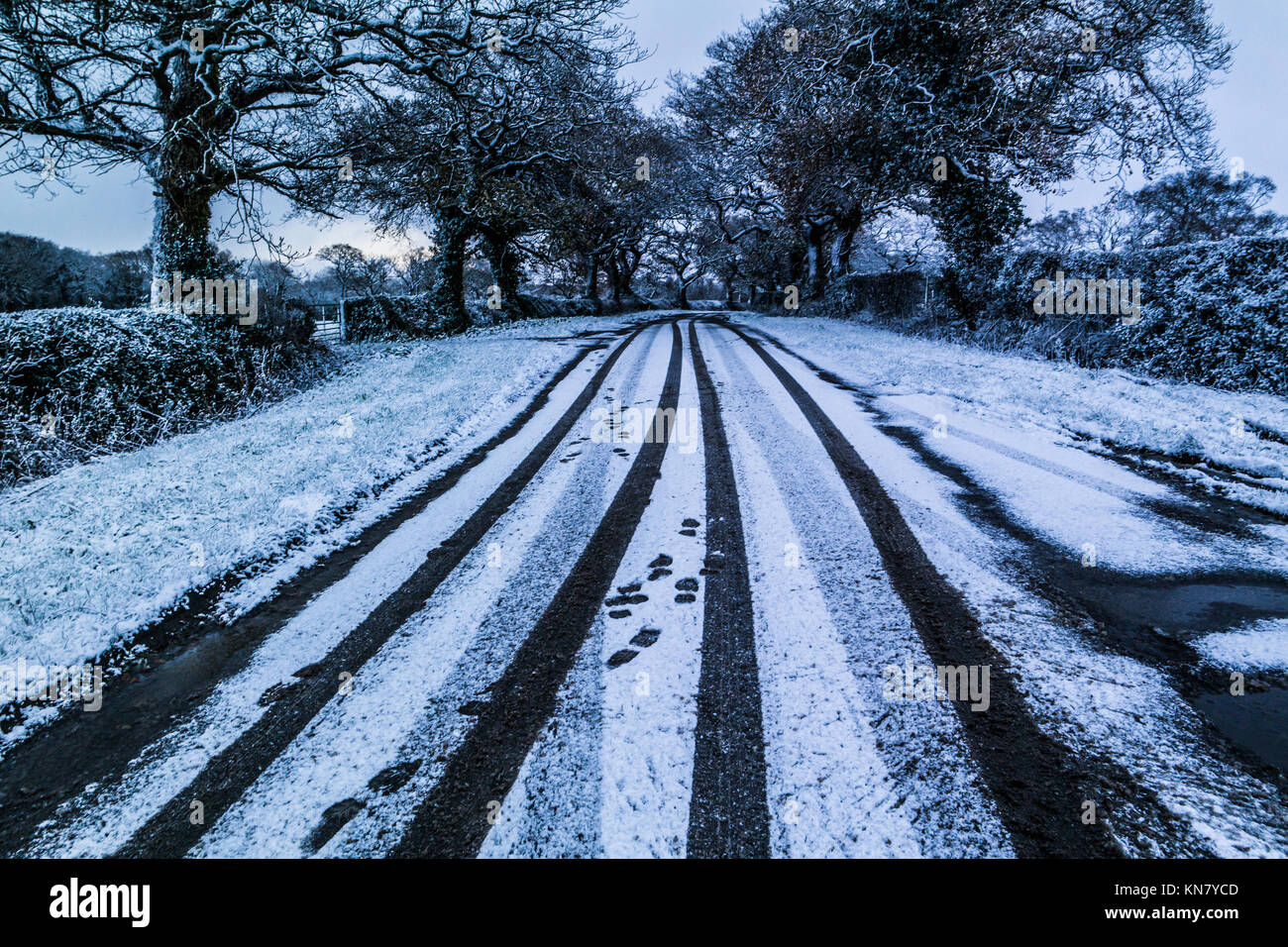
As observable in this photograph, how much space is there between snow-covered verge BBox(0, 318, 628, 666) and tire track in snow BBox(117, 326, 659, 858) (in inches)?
41.9

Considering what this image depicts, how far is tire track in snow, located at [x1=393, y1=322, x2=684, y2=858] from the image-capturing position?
181 cm

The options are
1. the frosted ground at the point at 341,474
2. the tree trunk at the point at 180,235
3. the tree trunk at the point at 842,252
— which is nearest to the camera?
the frosted ground at the point at 341,474

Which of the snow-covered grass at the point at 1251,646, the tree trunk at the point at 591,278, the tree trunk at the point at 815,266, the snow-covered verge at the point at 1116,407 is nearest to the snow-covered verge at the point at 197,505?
the snow-covered grass at the point at 1251,646

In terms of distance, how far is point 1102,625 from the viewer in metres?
2.77

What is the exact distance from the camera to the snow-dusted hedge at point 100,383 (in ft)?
22.2

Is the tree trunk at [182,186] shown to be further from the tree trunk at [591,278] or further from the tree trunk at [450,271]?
the tree trunk at [591,278]

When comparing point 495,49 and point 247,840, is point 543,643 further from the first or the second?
point 495,49

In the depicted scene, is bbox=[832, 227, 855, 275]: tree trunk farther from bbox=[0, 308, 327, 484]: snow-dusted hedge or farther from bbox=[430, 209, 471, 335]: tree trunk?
bbox=[0, 308, 327, 484]: snow-dusted hedge

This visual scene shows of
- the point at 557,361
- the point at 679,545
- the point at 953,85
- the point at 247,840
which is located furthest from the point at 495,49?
the point at 247,840

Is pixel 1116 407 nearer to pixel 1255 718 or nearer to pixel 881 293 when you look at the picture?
pixel 1255 718

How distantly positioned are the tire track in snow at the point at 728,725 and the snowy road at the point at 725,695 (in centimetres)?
1

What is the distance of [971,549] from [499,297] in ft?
78.7
